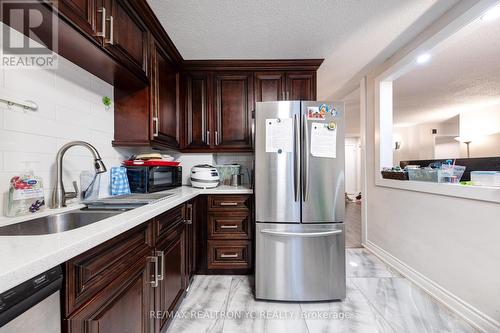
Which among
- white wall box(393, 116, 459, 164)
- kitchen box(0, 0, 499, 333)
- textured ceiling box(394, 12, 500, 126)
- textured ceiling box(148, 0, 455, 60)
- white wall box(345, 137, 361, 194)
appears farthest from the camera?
white wall box(345, 137, 361, 194)

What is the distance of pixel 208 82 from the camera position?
7.93ft

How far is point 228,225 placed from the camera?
6.86 feet

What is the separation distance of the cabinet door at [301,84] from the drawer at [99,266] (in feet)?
6.77

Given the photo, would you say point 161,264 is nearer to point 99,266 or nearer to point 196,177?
point 99,266

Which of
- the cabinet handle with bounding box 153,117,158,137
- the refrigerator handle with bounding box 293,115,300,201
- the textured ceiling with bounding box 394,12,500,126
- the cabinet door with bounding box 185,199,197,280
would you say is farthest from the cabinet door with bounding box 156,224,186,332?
the textured ceiling with bounding box 394,12,500,126

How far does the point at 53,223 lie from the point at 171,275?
28.7 inches

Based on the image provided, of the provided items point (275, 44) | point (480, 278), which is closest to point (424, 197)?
point (480, 278)

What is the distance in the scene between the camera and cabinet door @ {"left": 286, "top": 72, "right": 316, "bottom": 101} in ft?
7.87

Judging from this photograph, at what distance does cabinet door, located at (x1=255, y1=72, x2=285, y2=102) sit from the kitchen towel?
1.54 meters

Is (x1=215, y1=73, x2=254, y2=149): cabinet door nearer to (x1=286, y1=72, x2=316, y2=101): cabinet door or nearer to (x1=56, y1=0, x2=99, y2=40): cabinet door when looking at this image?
(x1=286, y1=72, x2=316, y2=101): cabinet door

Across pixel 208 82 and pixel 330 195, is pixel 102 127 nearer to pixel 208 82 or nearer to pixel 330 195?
pixel 208 82

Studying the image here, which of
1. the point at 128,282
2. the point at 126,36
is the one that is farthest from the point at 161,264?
the point at 126,36

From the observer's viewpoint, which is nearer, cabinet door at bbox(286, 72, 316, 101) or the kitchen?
the kitchen

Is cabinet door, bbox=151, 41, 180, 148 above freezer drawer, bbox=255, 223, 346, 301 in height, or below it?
above
